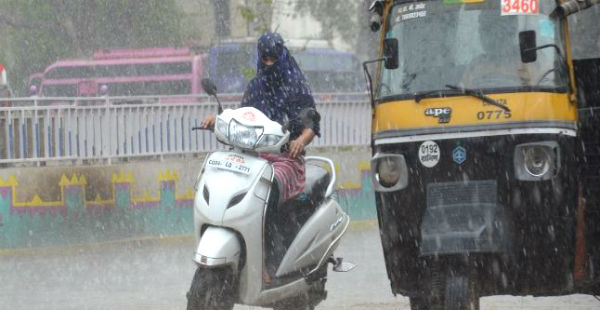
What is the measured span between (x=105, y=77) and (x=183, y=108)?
18432 mm

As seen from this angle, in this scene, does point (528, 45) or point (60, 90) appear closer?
point (528, 45)

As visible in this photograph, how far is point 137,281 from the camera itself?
36.0 ft

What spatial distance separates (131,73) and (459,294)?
87.6 ft

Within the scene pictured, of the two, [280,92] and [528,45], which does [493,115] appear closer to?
[528,45]

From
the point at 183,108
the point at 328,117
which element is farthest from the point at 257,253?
the point at 328,117

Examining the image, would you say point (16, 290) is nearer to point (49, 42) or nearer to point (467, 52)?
point (467, 52)

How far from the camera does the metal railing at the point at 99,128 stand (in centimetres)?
1338

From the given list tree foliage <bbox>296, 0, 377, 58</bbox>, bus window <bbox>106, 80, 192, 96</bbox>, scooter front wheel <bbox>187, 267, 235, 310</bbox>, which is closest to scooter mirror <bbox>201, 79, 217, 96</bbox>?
scooter front wheel <bbox>187, 267, 235, 310</bbox>

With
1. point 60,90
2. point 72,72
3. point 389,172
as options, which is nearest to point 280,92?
point 389,172

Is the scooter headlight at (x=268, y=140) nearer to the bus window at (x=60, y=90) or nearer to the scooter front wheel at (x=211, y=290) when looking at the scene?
the scooter front wheel at (x=211, y=290)

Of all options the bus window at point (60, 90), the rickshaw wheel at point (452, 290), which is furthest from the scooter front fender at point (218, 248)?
the bus window at point (60, 90)

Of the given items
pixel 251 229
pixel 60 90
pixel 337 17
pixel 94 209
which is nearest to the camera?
pixel 251 229

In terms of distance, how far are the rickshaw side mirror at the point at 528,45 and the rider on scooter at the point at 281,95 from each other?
132 centimetres

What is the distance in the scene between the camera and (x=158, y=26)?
117 ft
